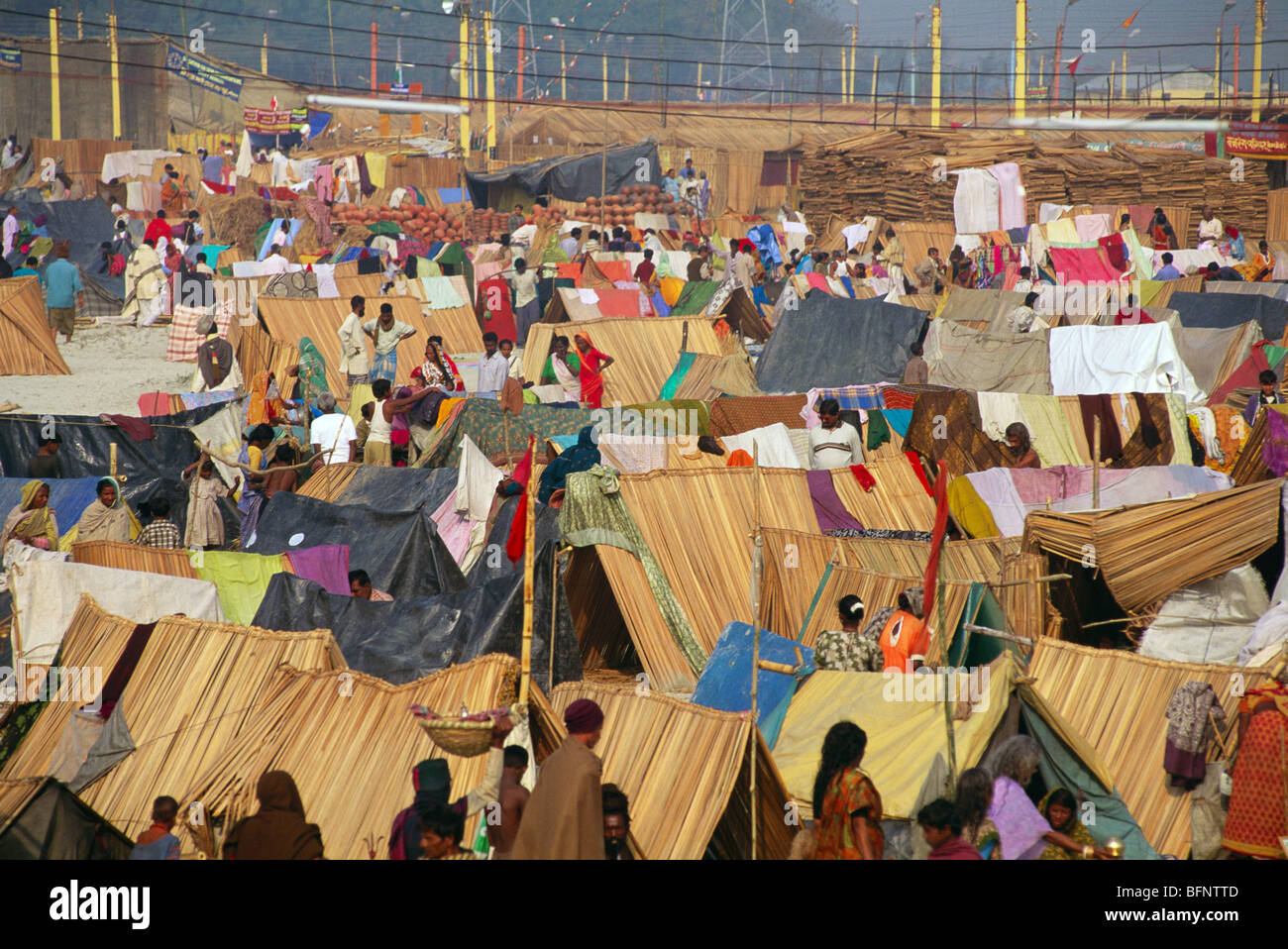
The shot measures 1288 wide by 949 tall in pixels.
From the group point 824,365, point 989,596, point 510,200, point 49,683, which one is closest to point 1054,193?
point 510,200

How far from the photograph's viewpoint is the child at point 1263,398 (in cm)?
1144

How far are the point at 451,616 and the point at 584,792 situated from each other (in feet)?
9.44

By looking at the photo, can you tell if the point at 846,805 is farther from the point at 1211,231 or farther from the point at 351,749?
the point at 1211,231

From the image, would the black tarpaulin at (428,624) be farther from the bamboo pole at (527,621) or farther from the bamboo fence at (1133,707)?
the bamboo fence at (1133,707)

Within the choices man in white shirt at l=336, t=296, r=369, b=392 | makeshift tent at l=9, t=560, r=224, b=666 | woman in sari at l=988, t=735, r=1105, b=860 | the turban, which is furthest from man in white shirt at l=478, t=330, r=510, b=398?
the turban

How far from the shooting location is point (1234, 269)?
20594 millimetres

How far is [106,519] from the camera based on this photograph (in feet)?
30.5

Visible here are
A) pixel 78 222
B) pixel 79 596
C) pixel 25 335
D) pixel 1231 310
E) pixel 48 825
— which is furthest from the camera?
pixel 78 222

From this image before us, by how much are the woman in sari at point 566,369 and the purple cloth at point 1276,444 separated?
21.4ft

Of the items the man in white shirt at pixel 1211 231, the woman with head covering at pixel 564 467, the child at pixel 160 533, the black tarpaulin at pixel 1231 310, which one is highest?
the man in white shirt at pixel 1211 231

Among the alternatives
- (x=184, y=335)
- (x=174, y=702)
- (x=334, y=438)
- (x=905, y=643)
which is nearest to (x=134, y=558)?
(x=174, y=702)

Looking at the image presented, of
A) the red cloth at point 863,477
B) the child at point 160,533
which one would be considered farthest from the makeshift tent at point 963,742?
the child at point 160,533

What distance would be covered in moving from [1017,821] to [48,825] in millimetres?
3572
